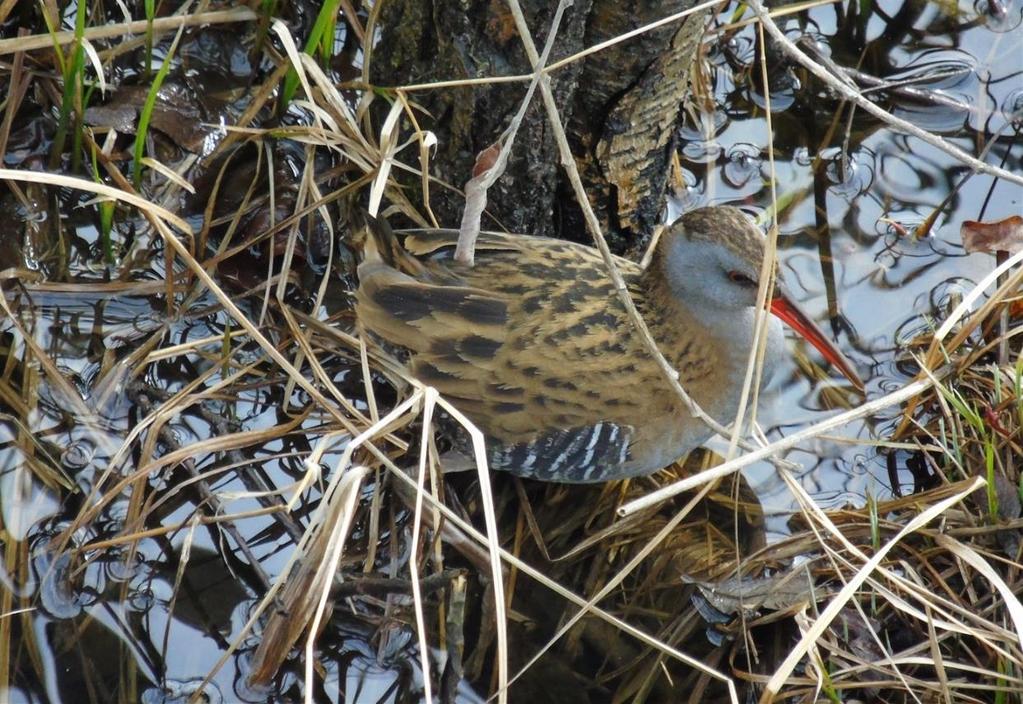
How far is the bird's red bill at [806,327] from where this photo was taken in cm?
264

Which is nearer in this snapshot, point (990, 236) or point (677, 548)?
point (677, 548)

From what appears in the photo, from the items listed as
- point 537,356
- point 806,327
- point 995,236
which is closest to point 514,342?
point 537,356

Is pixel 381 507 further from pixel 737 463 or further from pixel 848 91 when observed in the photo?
pixel 848 91

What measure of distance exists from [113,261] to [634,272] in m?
1.25

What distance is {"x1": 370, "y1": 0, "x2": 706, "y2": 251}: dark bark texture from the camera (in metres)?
2.57

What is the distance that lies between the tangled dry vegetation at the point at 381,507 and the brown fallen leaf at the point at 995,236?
16 cm

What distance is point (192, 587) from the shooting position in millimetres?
2547

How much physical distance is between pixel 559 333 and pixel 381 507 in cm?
53

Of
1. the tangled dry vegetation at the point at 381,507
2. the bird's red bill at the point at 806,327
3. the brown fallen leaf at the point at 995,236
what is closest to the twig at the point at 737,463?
the tangled dry vegetation at the point at 381,507

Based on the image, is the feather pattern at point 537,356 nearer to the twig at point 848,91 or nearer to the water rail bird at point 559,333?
the water rail bird at point 559,333

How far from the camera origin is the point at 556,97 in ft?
8.76

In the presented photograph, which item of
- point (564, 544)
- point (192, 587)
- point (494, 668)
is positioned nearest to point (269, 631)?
point (192, 587)

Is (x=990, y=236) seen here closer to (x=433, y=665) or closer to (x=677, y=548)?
(x=677, y=548)

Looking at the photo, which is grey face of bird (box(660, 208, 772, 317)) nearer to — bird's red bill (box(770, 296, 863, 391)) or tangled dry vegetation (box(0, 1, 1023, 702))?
bird's red bill (box(770, 296, 863, 391))
